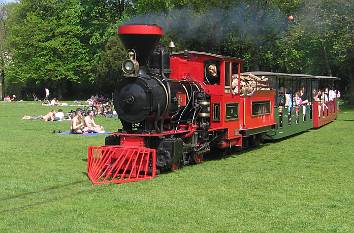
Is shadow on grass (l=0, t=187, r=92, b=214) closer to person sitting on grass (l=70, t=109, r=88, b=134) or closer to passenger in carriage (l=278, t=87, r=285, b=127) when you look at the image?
person sitting on grass (l=70, t=109, r=88, b=134)

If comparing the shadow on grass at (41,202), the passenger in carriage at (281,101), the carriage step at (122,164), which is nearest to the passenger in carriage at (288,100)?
the passenger in carriage at (281,101)

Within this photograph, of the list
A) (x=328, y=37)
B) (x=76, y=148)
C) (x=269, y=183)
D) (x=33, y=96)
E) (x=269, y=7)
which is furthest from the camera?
(x=33, y=96)

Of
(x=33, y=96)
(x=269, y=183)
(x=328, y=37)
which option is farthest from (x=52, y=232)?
(x=33, y=96)

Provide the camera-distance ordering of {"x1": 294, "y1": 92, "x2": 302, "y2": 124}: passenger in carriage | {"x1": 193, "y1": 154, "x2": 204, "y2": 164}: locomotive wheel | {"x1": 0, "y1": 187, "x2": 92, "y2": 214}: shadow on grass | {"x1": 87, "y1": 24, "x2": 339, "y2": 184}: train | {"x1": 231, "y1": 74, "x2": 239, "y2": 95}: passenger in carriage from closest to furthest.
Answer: {"x1": 0, "y1": 187, "x2": 92, "y2": 214}: shadow on grass → {"x1": 87, "y1": 24, "x2": 339, "y2": 184}: train → {"x1": 193, "y1": 154, "x2": 204, "y2": 164}: locomotive wheel → {"x1": 231, "y1": 74, "x2": 239, "y2": 95}: passenger in carriage → {"x1": 294, "y1": 92, "x2": 302, "y2": 124}: passenger in carriage

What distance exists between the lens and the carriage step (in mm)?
11125

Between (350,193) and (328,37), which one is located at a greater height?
(328,37)

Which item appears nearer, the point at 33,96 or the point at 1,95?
the point at 33,96

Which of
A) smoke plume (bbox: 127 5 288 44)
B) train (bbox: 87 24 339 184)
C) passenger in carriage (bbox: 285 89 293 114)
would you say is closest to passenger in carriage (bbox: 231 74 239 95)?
train (bbox: 87 24 339 184)

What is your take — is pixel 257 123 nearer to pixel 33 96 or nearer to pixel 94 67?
pixel 94 67

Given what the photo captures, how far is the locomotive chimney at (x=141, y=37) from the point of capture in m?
11.5

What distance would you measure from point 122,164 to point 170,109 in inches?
68.4

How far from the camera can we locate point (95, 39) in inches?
2292

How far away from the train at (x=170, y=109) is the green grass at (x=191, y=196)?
516mm

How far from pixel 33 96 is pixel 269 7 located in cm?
4429
